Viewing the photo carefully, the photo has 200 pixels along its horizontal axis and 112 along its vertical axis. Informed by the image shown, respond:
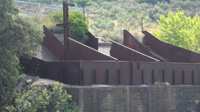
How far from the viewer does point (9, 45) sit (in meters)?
25.9

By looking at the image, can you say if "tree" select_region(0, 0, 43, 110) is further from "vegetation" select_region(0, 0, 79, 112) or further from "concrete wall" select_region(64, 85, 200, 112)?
"concrete wall" select_region(64, 85, 200, 112)

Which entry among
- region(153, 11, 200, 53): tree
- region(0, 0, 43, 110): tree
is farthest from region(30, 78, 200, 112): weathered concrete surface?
region(153, 11, 200, 53): tree

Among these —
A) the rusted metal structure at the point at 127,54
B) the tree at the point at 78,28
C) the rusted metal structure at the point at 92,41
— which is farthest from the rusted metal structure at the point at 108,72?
the tree at the point at 78,28

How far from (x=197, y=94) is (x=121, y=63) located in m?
8.36

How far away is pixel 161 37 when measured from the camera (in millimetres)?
54062

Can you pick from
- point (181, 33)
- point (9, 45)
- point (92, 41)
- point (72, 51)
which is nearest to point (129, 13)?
point (181, 33)

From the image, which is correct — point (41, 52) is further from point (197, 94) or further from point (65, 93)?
point (197, 94)

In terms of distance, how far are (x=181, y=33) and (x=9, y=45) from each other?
101 ft

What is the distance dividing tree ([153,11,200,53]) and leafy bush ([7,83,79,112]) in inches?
1121

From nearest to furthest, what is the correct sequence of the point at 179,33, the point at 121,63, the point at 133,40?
the point at 121,63
the point at 133,40
the point at 179,33

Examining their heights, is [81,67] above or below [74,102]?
above

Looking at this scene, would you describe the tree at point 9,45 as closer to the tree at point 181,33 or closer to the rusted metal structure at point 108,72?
the rusted metal structure at point 108,72

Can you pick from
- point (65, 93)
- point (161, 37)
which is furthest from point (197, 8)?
point (65, 93)

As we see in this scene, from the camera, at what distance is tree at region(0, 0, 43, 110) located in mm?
25281
